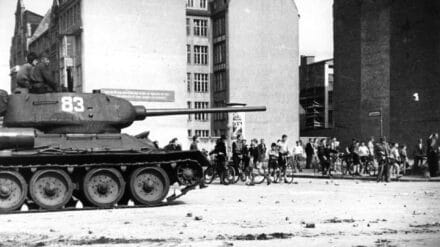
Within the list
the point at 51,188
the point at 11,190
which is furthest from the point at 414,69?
the point at 11,190

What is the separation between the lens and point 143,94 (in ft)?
182

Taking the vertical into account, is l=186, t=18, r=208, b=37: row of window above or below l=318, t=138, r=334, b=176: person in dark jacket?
above

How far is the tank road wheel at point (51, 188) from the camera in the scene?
16.0 metres

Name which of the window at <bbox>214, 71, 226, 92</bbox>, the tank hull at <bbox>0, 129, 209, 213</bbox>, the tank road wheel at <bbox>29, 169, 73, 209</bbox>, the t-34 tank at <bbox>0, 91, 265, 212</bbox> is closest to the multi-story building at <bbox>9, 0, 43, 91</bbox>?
the window at <bbox>214, 71, 226, 92</bbox>

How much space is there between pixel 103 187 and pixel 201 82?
200 feet

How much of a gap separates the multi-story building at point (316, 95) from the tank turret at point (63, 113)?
5779 centimetres

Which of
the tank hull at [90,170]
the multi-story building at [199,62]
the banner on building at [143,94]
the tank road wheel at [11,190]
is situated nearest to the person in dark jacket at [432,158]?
the tank hull at [90,170]

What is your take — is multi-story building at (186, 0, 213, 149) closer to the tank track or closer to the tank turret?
the tank turret

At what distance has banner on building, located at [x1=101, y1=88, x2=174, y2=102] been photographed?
5412 centimetres

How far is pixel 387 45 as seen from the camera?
56562mm

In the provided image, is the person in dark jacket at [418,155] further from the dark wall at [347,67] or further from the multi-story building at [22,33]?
the multi-story building at [22,33]

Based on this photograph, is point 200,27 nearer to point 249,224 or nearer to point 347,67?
point 347,67

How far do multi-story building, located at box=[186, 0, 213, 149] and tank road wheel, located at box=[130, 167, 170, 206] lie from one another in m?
58.8

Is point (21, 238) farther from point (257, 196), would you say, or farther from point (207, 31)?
point (207, 31)
